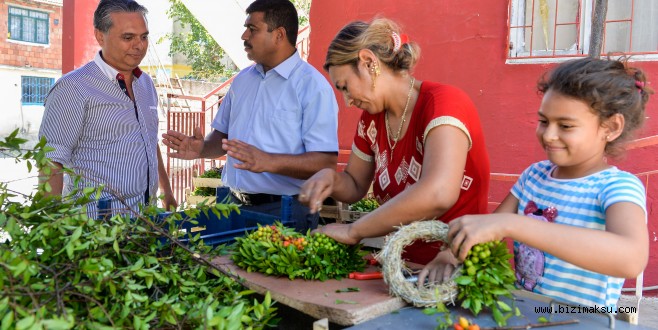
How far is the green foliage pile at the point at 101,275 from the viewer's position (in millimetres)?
1429

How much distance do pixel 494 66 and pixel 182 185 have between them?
21.2 ft

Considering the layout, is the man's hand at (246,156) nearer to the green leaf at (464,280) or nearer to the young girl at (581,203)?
the young girl at (581,203)

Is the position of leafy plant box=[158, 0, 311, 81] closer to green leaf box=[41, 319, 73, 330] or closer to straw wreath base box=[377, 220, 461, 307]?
straw wreath base box=[377, 220, 461, 307]

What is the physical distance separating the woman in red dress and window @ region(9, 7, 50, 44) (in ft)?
79.5

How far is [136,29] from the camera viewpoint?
3475 millimetres

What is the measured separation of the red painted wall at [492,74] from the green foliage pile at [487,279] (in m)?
3.88

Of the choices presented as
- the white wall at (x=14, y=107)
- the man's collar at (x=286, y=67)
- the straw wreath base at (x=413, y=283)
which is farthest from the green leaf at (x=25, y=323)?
the white wall at (x=14, y=107)

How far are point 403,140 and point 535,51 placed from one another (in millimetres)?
3516

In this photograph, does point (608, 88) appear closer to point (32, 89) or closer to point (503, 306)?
point (503, 306)

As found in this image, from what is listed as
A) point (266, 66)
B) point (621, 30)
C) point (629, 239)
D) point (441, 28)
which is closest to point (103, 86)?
point (266, 66)

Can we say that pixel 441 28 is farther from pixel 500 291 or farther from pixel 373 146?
pixel 500 291

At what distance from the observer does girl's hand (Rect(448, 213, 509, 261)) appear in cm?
148

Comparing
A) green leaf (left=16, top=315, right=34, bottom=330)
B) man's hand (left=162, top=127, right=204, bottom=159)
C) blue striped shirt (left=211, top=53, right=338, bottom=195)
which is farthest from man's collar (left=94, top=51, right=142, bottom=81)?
green leaf (left=16, top=315, right=34, bottom=330)

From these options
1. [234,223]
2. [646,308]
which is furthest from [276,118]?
[646,308]
